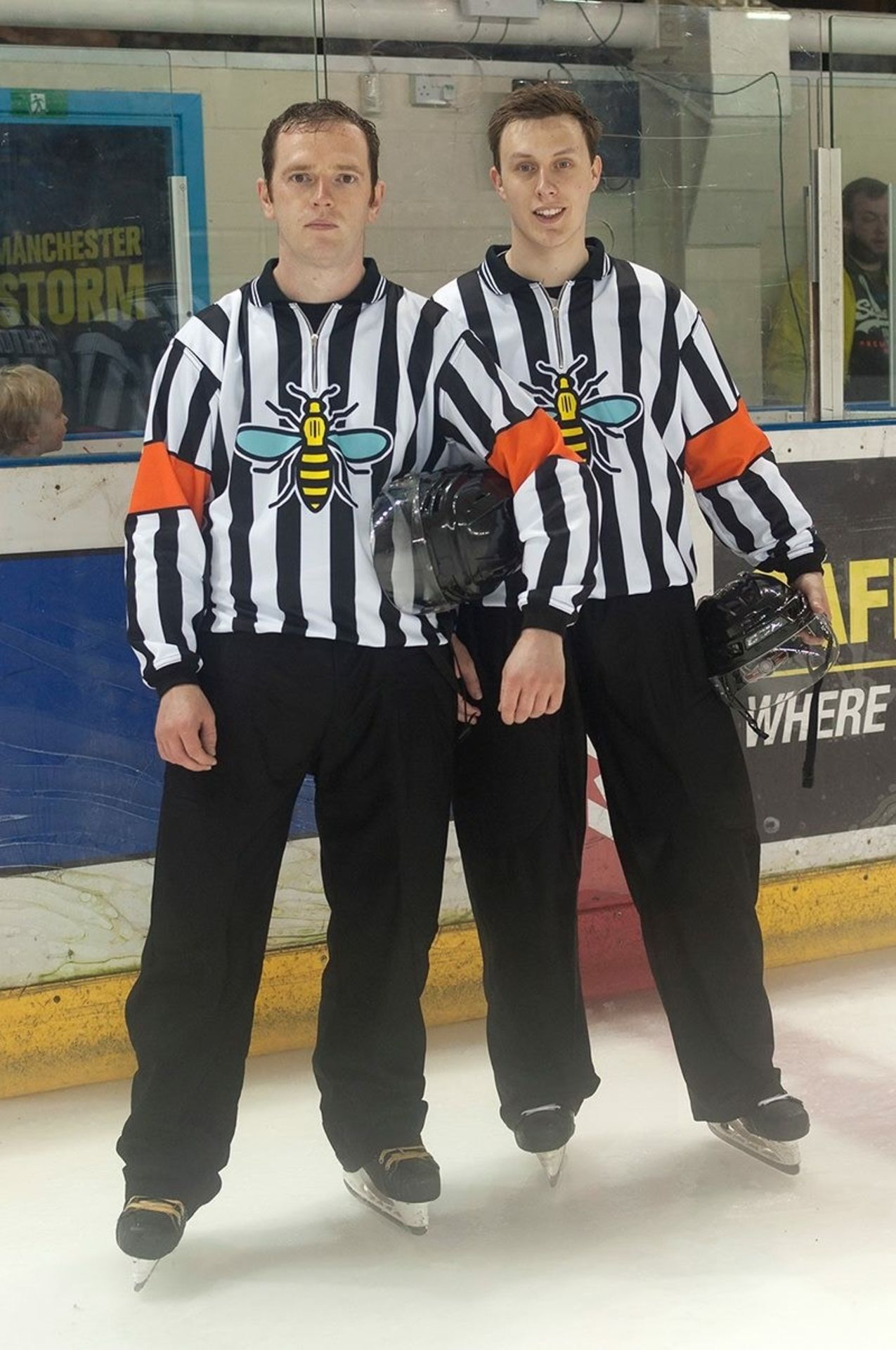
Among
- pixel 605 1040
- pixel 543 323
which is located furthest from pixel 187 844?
pixel 605 1040

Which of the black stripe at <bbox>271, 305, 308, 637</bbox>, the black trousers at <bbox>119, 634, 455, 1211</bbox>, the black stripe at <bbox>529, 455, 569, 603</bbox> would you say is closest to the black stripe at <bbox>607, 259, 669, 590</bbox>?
the black stripe at <bbox>529, 455, 569, 603</bbox>

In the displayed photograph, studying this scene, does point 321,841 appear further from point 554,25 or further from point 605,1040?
point 554,25

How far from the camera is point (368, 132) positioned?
1.98 meters

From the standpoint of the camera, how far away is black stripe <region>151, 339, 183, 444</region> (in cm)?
192

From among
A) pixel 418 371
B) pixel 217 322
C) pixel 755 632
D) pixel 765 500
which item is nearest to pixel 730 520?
pixel 765 500

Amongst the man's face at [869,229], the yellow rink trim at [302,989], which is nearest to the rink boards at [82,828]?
the yellow rink trim at [302,989]

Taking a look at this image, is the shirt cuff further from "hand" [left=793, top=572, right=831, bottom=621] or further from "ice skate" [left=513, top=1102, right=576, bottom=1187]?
"ice skate" [left=513, top=1102, right=576, bottom=1187]

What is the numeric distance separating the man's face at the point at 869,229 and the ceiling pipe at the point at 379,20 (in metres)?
0.30

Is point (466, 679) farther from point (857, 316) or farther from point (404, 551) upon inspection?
point (857, 316)

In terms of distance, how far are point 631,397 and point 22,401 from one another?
41.9 inches

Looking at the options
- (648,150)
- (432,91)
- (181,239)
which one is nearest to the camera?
(181,239)

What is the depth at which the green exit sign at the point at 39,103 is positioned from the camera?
262 centimetres

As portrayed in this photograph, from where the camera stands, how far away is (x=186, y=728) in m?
→ 1.88

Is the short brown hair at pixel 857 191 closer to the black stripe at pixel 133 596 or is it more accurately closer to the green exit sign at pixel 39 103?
the green exit sign at pixel 39 103
